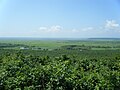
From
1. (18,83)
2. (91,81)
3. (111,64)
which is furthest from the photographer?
(111,64)

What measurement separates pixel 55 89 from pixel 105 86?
3450 millimetres

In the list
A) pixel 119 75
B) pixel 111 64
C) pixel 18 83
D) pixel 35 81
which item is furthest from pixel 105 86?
pixel 111 64

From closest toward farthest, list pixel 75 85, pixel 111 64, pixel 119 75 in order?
pixel 75 85 → pixel 119 75 → pixel 111 64

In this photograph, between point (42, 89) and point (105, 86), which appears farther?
point (105, 86)

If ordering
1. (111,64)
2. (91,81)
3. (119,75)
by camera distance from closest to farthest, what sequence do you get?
(91,81)
(119,75)
(111,64)

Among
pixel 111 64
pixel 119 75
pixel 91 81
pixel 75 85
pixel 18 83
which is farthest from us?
pixel 111 64

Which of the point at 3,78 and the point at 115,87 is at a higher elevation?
the point at 3,78

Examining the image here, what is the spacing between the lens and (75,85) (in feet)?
47.6

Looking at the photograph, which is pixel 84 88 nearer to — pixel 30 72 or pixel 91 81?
pixel 91 81

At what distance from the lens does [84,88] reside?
48.5 ft

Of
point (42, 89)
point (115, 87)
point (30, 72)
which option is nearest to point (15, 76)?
point (30, 72)

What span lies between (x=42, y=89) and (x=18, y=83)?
5.12ft

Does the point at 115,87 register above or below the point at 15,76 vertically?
below

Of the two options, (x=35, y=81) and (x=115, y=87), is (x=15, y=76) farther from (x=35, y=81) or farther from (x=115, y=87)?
(x=115, y=87)
